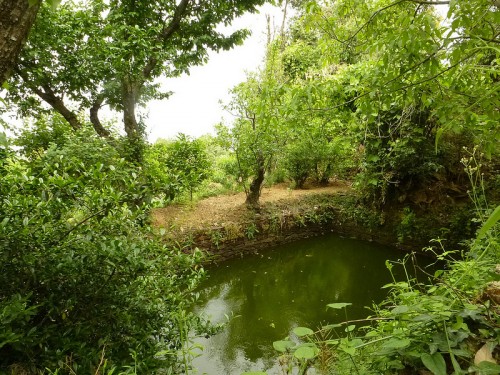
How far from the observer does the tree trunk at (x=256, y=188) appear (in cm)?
671

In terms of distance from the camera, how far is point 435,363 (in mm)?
989

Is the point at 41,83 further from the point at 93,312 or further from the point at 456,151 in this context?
the point at 456,151

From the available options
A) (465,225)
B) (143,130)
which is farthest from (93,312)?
(465,225)

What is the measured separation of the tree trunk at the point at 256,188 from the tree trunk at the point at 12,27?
19.1 ft

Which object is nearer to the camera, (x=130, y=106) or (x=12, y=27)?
(x=12, y=27)

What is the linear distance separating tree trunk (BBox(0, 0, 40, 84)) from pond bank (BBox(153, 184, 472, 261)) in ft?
14.5

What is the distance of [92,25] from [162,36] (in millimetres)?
1064

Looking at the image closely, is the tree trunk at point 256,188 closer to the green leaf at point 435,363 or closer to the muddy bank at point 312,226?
the muddy bank at point 312,226

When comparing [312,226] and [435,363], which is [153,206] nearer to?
[435,363]

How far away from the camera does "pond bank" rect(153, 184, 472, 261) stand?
19.0ft

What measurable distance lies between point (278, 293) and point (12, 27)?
4577 mm

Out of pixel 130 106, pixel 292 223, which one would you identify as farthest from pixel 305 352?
pixel 292 223

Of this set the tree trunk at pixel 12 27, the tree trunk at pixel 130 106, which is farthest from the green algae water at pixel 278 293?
the tree trunk at pixel 130 106

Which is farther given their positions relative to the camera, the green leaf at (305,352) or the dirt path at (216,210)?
the dirt path at (216,210)
